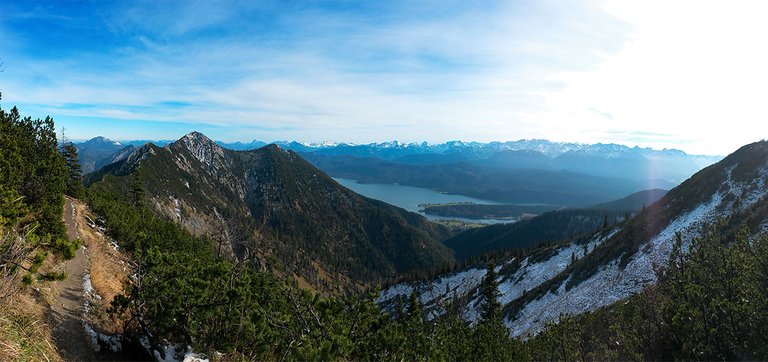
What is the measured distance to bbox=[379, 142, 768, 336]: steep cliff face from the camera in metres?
57.5

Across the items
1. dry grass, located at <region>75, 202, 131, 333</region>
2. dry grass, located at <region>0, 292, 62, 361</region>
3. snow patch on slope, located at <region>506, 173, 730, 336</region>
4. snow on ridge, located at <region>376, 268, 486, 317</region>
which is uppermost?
dry grass, located at <region>0, 292, 62, 361</region>

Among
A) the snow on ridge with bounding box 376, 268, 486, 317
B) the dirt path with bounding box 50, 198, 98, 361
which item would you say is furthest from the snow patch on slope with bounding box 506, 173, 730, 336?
the dirt path with bounding box 50, 198, 98, 361

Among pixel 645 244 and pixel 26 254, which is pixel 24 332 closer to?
pixel 26 254

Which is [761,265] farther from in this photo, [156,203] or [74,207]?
[156,203]

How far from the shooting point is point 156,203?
17562 cm

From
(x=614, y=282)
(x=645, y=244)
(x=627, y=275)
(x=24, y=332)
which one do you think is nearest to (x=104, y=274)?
(x=24, y=332)

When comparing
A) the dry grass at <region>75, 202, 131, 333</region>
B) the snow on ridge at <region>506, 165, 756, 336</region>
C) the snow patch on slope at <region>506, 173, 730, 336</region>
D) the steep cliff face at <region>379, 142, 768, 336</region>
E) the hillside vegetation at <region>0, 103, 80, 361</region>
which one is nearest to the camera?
the hillside vegetation at <region>0, 103, 80, 361</region>

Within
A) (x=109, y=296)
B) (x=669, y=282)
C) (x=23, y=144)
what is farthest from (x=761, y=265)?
(x=23, y=144)

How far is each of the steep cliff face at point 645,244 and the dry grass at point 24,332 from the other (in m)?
44.5

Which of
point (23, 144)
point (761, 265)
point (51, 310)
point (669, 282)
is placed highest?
point (23, 144)

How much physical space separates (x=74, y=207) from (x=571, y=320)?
44.6 metres

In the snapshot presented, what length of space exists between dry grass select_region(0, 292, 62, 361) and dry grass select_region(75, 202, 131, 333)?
7.67 feet

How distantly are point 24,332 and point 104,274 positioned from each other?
1203 cm

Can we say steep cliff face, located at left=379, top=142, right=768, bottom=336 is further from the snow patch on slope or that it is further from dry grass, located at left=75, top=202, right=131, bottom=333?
dry grass, located at left=75, top=202, right=131, bottom=333
